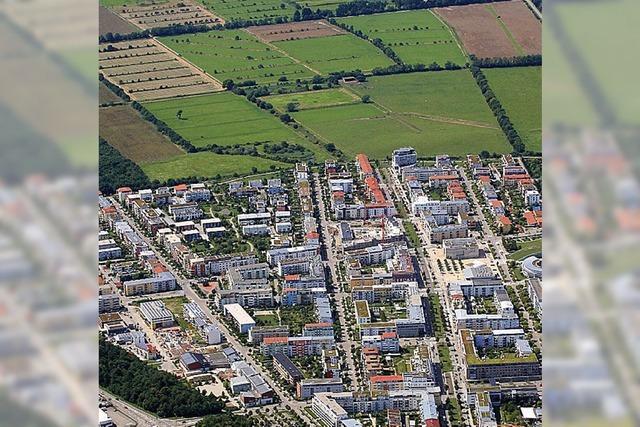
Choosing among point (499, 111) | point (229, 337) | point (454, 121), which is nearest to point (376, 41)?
point (454, 121)

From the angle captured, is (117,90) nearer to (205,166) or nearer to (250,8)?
(205,166)

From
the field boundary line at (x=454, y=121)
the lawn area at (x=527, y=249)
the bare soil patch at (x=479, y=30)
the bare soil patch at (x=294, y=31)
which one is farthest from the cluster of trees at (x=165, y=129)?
the bare soil patch at (x=479, y=30)

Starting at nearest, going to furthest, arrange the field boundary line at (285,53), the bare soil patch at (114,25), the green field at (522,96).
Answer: the green field at (522,96) < the field boundary line at (285,53) < the bare soil patch at (114,25)

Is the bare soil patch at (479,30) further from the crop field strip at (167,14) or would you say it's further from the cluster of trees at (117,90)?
the cluster of trees at (117,90)

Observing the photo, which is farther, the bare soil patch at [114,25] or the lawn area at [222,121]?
the bare soil patch at [114,25]

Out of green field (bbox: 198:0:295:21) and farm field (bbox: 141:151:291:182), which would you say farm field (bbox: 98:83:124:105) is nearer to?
farm field (bbox: 141:151:291:182)

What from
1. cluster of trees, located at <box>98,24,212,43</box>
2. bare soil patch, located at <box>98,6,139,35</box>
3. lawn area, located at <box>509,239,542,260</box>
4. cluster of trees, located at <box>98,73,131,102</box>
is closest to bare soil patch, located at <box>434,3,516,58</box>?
cluster of trees, located at <box>98,24,212,43</box>
